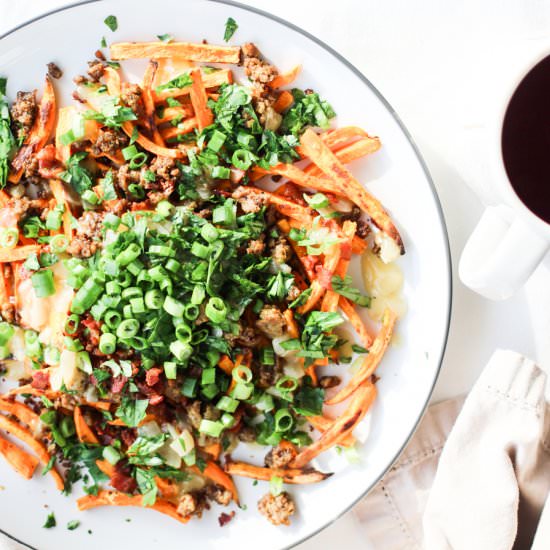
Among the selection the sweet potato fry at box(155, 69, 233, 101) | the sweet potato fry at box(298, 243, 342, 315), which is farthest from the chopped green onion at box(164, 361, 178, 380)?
the sweet potato fry at box(155, 69, 233, 101)

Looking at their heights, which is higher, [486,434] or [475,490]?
[486,434]

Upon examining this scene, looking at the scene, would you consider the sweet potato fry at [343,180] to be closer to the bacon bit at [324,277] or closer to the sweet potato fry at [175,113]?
the bacon bit at [324,277]

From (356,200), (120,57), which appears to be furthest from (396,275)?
(120,57)

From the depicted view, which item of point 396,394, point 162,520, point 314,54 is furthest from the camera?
point 162,520

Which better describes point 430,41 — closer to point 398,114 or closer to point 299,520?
point 398,114

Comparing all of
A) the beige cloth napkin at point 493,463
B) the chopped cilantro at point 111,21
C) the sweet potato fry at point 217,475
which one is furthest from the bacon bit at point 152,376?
the chopped cilantro at point 111,21
